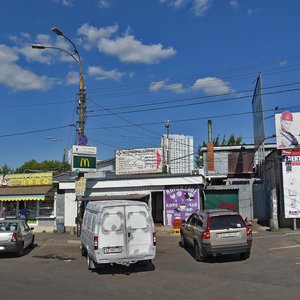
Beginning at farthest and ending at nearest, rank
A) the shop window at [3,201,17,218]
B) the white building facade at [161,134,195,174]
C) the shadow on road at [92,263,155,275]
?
1. the white building facade at [161,134,195,174]
2. the shop window at [3,201,17,218]
3. the shadow on road at [92,263,155,275]

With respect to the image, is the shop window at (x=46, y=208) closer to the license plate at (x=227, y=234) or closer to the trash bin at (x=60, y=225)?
the trash bin at (x=60, y=225)

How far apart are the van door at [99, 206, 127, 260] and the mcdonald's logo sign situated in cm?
1106

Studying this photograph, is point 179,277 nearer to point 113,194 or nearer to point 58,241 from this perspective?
point 58,241

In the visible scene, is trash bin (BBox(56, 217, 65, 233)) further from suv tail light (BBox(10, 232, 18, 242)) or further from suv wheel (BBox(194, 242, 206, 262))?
suv wheel (BBox(194, 242, 206, 262))

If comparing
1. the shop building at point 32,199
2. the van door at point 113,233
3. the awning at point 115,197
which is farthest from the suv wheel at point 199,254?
the shop building at point 32,199

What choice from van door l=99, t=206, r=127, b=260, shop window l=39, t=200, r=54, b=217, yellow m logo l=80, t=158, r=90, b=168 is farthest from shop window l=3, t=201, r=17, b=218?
van door l=99, t=206, r=127, b=260

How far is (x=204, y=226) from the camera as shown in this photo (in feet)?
48.0

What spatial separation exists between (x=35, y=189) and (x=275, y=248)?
17.3 metres

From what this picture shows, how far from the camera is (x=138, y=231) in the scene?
12.9 metres

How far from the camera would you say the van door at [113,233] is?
12562 millimetres

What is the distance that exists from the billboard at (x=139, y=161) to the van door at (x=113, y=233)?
875 inches

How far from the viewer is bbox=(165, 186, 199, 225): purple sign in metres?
26.9

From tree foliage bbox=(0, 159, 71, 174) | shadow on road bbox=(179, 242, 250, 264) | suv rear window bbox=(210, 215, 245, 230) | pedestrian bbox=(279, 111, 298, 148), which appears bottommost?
shadow on road bbox=(179, 242, 250, 264)

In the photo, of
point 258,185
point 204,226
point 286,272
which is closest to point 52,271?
point 204,226
